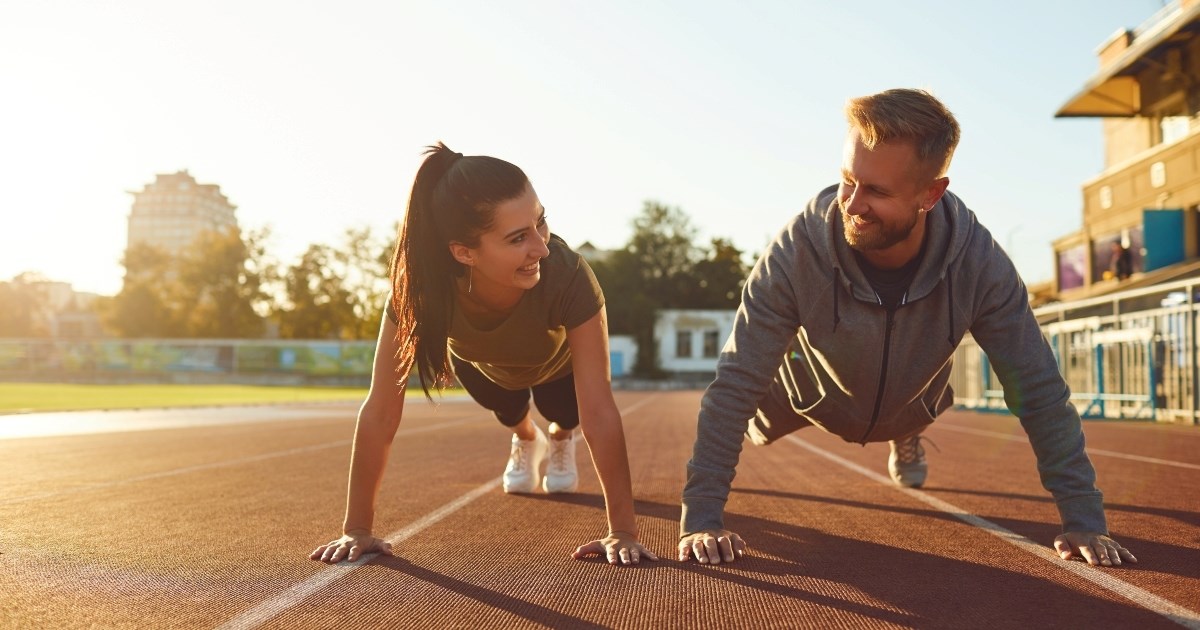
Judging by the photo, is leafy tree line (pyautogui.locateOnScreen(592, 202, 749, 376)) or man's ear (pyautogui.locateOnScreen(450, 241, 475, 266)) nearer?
man's ear (pyautogui.locateOnScreen(450, 241, 475, 266))

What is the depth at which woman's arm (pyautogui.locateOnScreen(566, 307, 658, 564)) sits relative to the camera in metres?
3.46

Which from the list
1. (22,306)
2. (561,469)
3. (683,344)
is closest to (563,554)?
(561,469)

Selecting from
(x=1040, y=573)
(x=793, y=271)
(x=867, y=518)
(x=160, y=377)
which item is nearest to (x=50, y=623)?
(x=793, y=271)

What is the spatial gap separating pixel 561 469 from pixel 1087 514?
3052 mm

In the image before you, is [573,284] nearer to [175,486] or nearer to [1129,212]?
[175,486]

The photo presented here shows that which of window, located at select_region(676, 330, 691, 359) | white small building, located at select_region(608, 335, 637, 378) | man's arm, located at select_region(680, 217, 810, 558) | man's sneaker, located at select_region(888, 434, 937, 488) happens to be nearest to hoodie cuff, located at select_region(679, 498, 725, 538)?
man's arm, located at select_region(680, 217, 810, 558)

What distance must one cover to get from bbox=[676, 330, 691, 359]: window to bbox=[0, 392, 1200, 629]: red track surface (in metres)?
56.4

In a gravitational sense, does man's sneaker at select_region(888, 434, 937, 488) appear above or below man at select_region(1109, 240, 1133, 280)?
below

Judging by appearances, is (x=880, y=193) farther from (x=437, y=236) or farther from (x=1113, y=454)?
(x=1113, y=454)

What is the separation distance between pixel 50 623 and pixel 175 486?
12.9ft

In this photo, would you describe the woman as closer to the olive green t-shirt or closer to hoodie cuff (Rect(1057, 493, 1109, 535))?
the olive green t-shirt

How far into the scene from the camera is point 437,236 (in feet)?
12.1

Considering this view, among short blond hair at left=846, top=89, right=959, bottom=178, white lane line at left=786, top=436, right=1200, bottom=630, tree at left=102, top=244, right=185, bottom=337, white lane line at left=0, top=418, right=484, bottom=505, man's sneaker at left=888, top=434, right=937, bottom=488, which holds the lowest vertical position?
white lane line at left=0, top=418, right=484, bottom=505

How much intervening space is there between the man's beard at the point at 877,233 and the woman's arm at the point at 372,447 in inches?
73.1
